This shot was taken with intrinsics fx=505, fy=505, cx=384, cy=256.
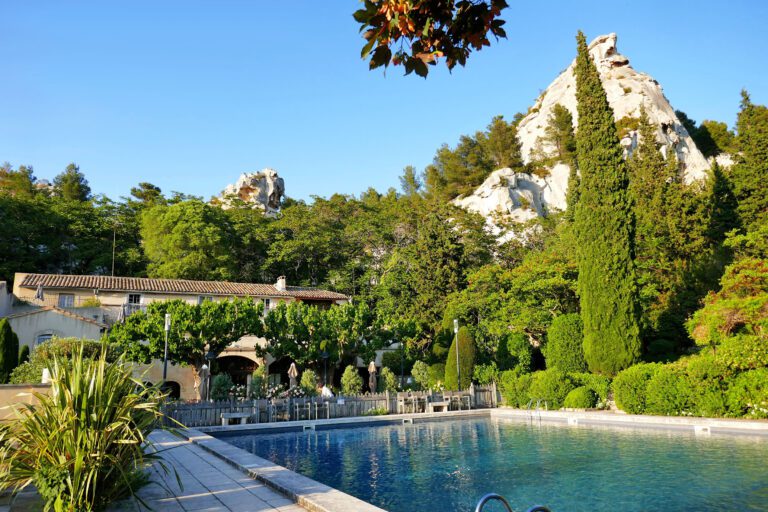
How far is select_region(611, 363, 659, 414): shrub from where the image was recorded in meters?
17.7

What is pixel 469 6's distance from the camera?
3.23 metres

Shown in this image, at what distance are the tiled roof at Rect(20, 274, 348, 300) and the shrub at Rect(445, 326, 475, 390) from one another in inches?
460

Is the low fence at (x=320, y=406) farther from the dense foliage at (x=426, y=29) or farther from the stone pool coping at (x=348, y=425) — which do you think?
the dense foliage at (x=426, y=29)

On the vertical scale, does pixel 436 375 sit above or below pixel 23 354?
below

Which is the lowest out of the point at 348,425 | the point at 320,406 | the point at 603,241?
the point at 348,425

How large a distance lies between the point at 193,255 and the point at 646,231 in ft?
111

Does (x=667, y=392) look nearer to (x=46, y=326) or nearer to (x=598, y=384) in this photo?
(x=598, y=384)

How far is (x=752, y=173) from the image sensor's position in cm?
3081

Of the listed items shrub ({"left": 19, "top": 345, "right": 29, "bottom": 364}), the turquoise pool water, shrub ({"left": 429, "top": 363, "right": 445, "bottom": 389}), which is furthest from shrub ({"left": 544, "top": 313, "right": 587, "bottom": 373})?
shrub ({"left": 19, "top": 345, "right": 29, "bottom": 364})

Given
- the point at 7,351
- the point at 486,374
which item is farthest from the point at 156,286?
the point at 486,374

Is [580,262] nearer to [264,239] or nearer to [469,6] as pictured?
[469,6]

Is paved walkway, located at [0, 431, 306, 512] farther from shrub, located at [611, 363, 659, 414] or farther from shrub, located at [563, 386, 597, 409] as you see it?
shrub, located at [563, 386, 597, 409]

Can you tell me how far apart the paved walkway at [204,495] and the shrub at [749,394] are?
14.4m

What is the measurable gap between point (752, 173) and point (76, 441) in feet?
121
